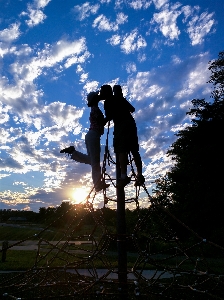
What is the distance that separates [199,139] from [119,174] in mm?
13748

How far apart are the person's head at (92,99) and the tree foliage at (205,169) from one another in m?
12.0

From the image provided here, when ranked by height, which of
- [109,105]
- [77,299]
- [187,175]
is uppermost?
[187,175]

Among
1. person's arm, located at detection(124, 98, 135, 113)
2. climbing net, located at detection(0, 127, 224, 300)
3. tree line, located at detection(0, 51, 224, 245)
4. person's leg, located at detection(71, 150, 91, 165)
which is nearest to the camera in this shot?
climbing net, located at detection(0, 127, 224, 300)

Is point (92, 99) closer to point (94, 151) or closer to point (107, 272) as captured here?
point (94, 151)

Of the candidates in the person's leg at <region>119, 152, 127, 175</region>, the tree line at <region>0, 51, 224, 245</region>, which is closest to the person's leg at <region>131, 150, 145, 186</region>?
the person's leg at <region>119, 152, 127, 175</region>

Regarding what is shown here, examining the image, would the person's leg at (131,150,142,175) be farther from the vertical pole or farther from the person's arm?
the person's arm

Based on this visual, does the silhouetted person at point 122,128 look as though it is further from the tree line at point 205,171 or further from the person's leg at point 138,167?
the tree line at point 205,171

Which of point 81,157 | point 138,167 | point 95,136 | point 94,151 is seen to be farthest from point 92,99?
point 138,167

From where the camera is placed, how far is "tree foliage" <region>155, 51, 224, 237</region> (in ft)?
50.2

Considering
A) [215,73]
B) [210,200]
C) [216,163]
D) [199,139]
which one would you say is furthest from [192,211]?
[215,73]

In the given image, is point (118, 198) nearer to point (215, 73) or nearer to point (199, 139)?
point (199, 139)

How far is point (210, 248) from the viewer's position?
57.2 feet

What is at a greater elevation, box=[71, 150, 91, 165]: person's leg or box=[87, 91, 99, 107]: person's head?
box=[87, 91, 99, 107]: person's head

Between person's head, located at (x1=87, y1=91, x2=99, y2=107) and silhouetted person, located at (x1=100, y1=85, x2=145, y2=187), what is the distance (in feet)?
0.27
